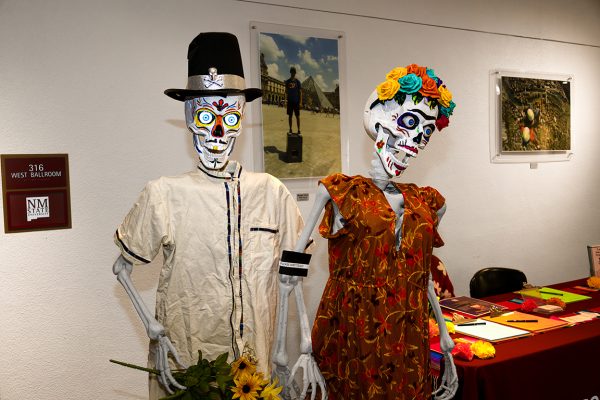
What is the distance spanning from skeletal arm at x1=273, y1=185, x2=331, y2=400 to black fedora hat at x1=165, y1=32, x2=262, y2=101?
47 cm

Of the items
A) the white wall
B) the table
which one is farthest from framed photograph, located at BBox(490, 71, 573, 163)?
the table

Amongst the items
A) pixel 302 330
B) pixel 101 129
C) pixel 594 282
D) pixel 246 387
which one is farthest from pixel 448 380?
pixel 101 129

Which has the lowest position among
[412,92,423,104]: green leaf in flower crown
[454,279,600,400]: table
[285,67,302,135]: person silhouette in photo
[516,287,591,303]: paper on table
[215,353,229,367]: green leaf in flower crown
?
[454,279,600,400]: table

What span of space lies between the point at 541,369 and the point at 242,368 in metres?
1.30

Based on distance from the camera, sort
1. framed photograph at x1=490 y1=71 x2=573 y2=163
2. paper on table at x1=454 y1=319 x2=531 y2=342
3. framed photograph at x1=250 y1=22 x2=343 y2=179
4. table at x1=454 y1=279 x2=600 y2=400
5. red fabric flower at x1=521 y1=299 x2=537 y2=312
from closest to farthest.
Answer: table at x1=454 y1=279 x2=600 y2=400
paper on table at x1=454 y1=319 x2=531 y2=342
red fabric flower at x1=521 y1=299 x2=537 y2=312
framed photograph at x1=250 y1=22 x2=343 y2=179
framed photograph at x1=490 y1=71 x2=573 y2=163

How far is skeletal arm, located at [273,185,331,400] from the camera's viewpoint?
1.69 metres

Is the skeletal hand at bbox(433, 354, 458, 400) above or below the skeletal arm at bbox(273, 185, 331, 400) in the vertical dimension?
below

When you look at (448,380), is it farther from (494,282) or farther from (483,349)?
(494,282)

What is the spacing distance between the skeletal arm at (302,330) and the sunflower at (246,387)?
11 cm

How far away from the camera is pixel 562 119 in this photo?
4367 millimetres

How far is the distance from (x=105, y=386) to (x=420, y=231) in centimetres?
193

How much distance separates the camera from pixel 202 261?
1.74m

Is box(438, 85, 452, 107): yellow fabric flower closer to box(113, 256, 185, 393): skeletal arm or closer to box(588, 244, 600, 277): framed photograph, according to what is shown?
box(113, 256, 185, 393): skeletal arm

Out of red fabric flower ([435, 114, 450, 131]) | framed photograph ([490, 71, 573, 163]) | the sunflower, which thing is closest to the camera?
the sunflower
